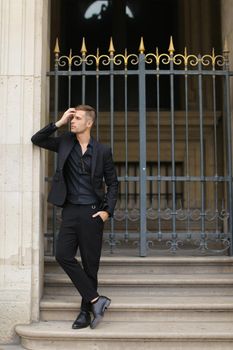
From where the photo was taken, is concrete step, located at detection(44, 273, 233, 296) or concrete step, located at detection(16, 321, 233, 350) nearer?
concrete step, located at detection(16, 321, 233, 350)

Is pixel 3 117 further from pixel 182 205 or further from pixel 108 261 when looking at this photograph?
pixel 182 205

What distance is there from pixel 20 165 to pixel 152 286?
6.32 feet

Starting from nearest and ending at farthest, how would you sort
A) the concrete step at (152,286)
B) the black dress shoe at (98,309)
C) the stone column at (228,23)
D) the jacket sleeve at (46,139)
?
the black dress shoe at (98,309)
the jacket sleeve at (46,139)
the concrete step at (152,286)
the stone column at (228,23)

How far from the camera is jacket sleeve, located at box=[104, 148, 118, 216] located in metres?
4.95

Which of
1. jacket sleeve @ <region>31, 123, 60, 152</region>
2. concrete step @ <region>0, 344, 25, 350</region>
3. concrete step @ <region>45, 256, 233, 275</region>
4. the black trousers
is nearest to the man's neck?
jacket sleeve @ <region>31, 123, 60, 152</region>

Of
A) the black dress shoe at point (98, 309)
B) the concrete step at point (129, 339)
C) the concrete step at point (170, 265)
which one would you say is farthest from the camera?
the concrete step at point (170, 265)

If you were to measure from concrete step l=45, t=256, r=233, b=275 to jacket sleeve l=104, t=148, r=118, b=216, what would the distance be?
1.03 meters

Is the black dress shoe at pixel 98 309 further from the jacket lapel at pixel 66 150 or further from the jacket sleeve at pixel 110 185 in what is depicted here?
the jacket lapel at pixel 66 150

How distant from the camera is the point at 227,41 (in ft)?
21.7

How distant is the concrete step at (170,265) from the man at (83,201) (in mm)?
818

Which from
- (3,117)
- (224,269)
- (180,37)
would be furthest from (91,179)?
(180,37)

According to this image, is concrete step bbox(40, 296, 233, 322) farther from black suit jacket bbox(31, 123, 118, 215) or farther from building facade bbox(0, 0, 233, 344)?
black suit jacket bbox(31, 123, 118, 215)

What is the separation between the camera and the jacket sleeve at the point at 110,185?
495 centimetres

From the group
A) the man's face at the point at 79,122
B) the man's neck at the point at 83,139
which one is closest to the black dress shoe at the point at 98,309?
the man's neck at the point at 83,139
